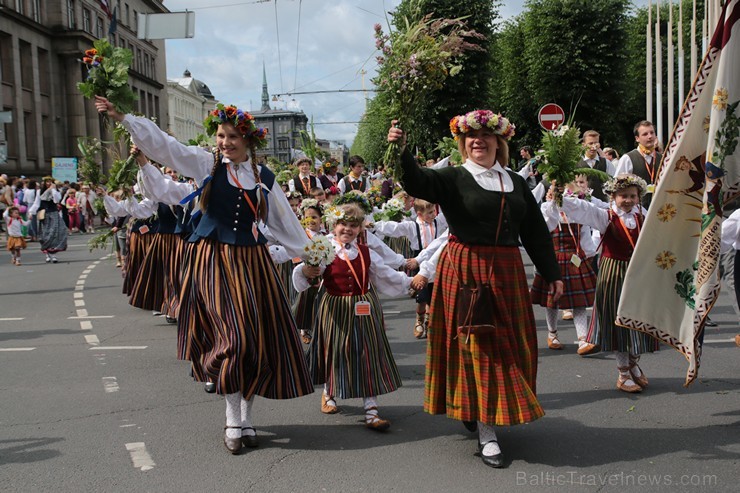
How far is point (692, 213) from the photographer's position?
4.52 metres

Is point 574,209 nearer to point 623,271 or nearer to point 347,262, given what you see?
point 623,271

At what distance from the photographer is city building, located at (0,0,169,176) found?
3941cm

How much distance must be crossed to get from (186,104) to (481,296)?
337ft

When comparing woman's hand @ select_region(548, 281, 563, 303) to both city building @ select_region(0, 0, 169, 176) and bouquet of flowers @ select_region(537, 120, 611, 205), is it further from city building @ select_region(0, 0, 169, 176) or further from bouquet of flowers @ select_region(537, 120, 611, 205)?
city building @ select_region(0, 0, 169, 176)

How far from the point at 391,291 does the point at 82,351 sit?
4.18m

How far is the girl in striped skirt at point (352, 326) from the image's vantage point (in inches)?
221

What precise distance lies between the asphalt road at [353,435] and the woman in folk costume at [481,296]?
1.17 ft

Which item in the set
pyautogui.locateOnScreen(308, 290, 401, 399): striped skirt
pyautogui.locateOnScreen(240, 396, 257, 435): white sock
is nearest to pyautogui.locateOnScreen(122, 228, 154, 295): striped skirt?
pyautogui.locateOnScreen(308, 290, 401, 399): striped skirt

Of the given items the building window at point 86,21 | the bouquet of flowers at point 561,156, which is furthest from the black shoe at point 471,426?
the building window at point 86,21

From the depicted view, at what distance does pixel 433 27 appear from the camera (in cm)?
468

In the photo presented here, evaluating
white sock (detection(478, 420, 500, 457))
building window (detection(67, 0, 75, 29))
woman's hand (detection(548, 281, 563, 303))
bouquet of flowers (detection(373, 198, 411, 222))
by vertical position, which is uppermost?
building window (detection(67, 0, 75, 29))

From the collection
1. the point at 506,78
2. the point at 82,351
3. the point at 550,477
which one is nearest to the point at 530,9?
the point at 506,78

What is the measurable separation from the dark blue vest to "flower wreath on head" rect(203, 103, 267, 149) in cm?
33

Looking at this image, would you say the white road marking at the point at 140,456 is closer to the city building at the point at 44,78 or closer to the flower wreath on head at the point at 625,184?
the flower wreath on head at the point at 625,184
